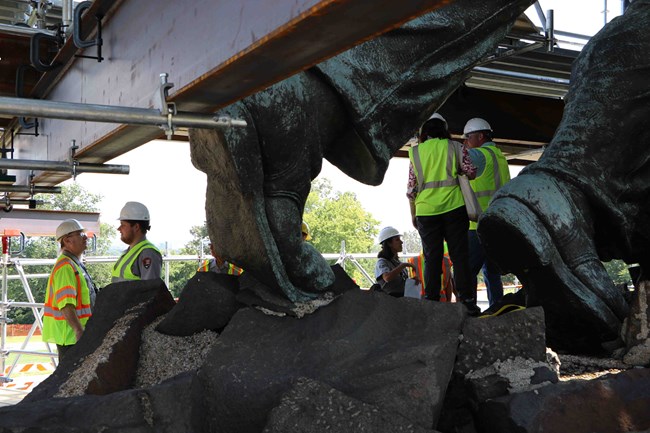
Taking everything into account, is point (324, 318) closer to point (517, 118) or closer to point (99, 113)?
point (99, 113)

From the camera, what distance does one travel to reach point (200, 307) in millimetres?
2785

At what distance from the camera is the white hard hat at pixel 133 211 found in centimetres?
462

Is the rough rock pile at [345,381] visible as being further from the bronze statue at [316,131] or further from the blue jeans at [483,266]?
the blue jeans at [483,266]

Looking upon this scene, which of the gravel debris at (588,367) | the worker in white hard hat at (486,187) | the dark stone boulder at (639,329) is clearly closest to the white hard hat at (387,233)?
the worker in white hard hat at (486,187)

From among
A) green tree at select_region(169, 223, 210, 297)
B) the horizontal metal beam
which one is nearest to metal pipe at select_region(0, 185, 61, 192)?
the horizontal metal beam

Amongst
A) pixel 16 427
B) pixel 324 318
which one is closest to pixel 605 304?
pixel 324 318

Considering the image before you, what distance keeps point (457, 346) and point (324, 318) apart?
44cm

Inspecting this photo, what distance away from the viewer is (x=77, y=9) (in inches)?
84.9

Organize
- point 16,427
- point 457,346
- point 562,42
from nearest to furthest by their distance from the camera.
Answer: point 16,427, point 457,346, point 562,42

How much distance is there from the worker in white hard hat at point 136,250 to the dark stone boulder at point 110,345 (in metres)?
1.50

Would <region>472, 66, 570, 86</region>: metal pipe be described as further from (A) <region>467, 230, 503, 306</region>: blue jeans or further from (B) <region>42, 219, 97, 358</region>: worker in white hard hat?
(B) <region>42, 219, 97, 358</region>: worker in white hard hat

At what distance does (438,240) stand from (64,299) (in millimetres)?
2230

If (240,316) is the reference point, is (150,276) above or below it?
above

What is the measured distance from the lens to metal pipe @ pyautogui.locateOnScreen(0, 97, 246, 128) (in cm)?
146
